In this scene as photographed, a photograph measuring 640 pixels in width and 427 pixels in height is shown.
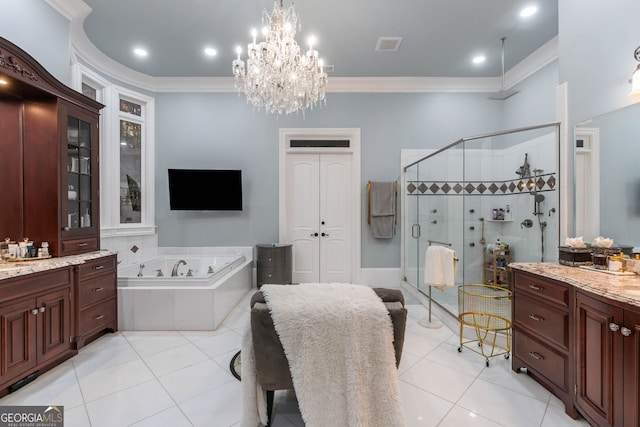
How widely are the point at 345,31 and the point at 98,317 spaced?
12.8 feet

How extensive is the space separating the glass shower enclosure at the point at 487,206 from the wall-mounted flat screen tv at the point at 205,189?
290cm

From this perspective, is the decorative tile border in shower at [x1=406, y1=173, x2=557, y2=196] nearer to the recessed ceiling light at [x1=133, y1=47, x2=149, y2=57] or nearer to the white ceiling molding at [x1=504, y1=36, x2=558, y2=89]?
the white ceiling molding at [x1=504, y1=36, x2=558, y2=89]

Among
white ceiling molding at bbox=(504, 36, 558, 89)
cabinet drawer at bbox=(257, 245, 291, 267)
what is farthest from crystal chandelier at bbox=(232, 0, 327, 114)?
white ceiling molding at bbox=(504, 36, 558, 89)

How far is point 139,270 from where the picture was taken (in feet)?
11.9

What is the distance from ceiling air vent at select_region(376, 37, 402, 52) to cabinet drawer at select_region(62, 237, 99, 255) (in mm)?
3823

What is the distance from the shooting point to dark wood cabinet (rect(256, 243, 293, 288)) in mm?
4055

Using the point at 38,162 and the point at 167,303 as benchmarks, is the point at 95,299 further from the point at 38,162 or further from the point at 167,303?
the point at 38,162

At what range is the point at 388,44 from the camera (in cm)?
335

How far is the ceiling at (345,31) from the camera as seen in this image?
108 inches

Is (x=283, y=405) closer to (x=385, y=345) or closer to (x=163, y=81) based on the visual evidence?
(x=385, y=345)

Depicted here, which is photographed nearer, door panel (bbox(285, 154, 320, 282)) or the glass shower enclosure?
the glass shower enclosure

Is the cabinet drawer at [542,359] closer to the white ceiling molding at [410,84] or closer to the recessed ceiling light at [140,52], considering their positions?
the white ceiling molding at [410,84]

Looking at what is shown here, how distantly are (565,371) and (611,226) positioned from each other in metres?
1.08

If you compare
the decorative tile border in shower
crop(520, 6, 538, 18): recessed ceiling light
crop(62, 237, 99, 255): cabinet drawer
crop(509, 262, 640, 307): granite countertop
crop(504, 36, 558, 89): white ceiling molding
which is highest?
crop(520, 6, 538, 18): recessed ceiling light
